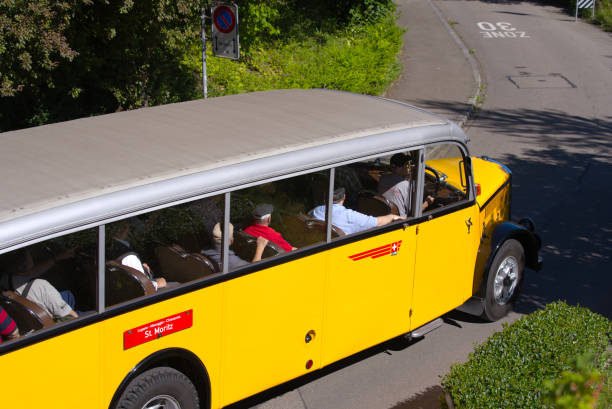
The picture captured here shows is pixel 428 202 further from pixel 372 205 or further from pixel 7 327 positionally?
pixel 7 327

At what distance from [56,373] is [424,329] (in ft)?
12.2

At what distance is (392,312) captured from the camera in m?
6.67

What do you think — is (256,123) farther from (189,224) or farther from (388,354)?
(388,354)

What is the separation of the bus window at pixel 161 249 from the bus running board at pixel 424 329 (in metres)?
2.38

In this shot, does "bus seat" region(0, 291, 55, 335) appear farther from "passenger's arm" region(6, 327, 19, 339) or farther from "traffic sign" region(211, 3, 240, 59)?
"traffic sign" region(211, 3, 240, 59)

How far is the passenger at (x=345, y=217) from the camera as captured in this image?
6137 mm

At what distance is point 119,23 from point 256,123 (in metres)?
5.81

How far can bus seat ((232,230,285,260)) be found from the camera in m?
5.81

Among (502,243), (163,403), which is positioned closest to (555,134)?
(502,243)

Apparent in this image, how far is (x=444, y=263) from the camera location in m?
7.04

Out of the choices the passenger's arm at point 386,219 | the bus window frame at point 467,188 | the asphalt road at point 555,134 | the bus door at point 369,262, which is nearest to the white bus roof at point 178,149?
the bus window frame at point 467,188

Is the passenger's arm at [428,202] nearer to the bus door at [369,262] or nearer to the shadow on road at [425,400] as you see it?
the bus door at [369,262]

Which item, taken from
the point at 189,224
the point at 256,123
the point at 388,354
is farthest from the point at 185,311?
the point at 388,354

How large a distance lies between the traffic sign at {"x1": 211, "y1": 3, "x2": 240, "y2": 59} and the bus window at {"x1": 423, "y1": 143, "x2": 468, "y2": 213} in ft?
14.5
